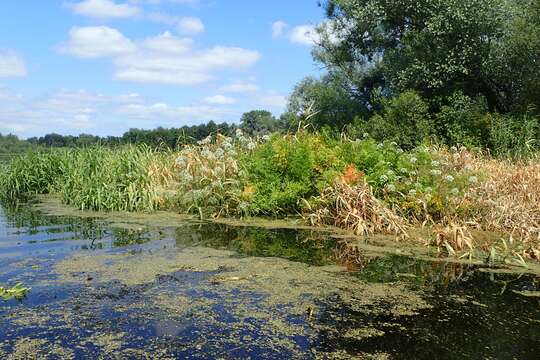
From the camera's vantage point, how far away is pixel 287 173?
945 cm

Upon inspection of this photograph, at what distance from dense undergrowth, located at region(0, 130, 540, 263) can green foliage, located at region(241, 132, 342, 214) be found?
19 millimetres

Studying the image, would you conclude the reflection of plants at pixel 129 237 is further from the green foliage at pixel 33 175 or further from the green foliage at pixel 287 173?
the green foliage at pixel 33 175

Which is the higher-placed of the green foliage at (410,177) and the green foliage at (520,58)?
the green foliage at (520,58)

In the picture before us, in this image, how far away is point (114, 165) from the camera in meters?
11.4

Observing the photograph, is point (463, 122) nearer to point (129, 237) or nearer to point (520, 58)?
point (520, 58)

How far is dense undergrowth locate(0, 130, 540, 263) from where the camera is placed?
7.77m

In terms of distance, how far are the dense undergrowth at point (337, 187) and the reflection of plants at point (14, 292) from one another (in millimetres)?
4857

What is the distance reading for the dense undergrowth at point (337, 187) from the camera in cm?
777

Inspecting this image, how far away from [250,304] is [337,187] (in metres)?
4.39

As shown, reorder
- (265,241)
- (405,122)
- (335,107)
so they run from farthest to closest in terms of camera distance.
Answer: (335,107) → (405,122) → (265,241)

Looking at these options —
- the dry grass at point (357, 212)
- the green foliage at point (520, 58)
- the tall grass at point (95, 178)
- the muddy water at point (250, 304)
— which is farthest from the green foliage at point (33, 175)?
the green foliage at point (520, 58)

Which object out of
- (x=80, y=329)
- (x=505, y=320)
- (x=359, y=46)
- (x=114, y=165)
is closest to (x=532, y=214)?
(x=505, y=320)

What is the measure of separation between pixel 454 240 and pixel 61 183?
10.1 metres

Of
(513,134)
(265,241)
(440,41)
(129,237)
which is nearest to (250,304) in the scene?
(265,241)
